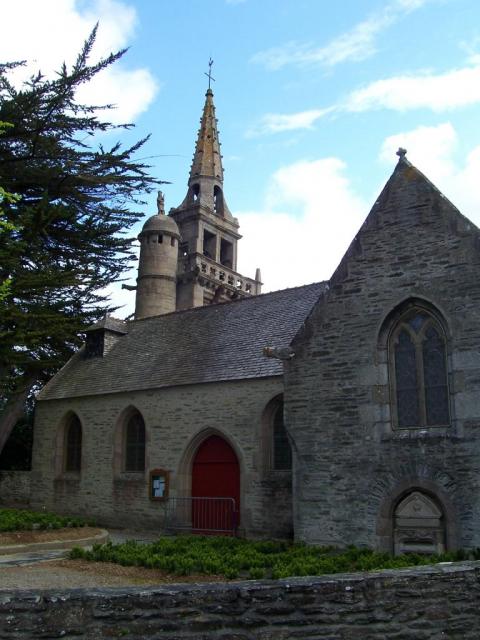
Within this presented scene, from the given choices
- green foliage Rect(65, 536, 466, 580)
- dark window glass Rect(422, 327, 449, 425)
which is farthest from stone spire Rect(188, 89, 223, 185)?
green foliage Rect(65, 536, 466, 580)

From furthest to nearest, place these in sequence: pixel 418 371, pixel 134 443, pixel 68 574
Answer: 1. pixel 134 443
2. pixel 418 371
3. pixel 68 574

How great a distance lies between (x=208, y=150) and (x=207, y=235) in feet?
19.0

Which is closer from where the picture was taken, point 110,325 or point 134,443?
point 134,443

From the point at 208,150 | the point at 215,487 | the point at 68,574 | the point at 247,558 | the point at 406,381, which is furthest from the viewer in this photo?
the point at 208,150

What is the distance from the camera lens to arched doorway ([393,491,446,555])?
10703 mm

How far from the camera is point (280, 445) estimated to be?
620 inches

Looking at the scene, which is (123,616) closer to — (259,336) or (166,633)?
(166,633)

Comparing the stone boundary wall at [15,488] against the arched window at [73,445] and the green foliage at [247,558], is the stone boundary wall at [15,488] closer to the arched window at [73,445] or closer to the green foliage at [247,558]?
the arched window at [73,445]

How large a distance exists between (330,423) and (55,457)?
12419 millimetres

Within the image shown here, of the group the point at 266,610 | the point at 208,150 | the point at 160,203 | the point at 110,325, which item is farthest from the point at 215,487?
the point at 208,150

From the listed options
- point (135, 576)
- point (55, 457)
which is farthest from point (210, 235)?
point (135, 576)

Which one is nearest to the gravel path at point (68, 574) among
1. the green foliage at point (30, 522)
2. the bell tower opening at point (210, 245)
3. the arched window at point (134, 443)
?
the green foliage at point (30, 522)

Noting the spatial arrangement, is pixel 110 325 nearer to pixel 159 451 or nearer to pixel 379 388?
pixel 159 451

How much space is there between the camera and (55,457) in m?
21.3
